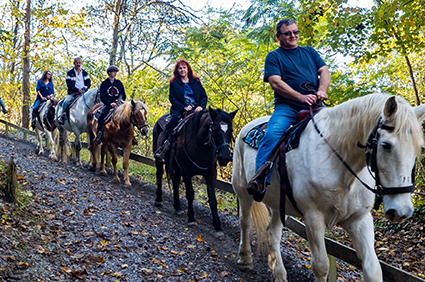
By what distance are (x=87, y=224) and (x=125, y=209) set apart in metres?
1.45

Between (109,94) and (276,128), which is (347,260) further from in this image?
(109,94)

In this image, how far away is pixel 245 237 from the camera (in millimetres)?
5078

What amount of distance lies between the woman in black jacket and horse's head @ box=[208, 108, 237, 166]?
1.24 m

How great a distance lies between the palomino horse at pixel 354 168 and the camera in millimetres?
2373

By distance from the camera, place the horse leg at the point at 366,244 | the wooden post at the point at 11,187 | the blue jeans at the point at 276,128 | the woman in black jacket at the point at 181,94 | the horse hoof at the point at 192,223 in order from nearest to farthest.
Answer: the horse leg at the point at 366,244 → the blue jeans at the point at 276,128 → the wooden post at the point at 11,187 → the horse hoof at the point at 192,223 → the woman in black jacket at the point at 181,94

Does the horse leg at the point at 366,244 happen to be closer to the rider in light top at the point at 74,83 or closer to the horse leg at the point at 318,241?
the horse leg at the point at 318,241

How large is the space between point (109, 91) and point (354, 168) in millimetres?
8411

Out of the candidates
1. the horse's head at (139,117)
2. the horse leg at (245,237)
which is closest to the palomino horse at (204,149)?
the horse leg at (245,237)

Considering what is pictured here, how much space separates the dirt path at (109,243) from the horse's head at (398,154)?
2.76 m

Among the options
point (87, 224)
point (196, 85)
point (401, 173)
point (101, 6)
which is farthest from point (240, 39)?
point (101, 6)

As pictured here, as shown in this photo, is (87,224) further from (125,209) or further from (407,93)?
(407,93)

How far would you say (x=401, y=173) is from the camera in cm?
236

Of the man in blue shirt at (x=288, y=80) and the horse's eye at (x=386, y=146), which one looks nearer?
the horse's eye at (x=386, y=146)

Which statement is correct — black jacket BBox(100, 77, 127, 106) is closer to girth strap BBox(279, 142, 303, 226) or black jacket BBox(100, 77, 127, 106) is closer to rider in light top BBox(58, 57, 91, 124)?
rider in light top BBox(58, 57, 91, 124)
